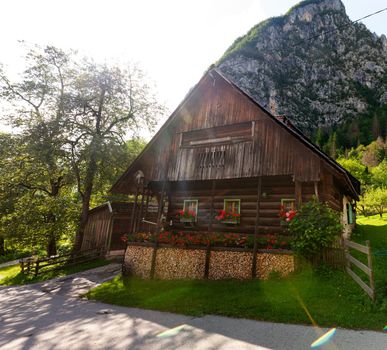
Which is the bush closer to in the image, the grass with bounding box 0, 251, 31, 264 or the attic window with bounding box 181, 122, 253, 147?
the attic window with bounding box 181, 122, 253, 147

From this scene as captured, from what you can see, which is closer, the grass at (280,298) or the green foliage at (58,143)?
the grass at (280,298)

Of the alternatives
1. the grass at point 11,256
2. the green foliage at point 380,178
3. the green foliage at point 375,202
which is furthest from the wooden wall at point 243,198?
the green foliage at point 380,178

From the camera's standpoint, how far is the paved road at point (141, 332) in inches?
217

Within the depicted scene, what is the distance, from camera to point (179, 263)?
482 inches

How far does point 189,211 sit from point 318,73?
13304 cm

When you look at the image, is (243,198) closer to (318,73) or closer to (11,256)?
(11,256)

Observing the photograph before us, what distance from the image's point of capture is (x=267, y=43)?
133250 mm

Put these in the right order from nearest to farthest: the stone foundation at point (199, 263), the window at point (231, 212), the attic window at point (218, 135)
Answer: the stone foundation at point (199, 263), the attic window at point (218, 135), the window at point (231, 212)

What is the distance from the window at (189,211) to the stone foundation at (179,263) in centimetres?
230

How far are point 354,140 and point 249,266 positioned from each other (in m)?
123

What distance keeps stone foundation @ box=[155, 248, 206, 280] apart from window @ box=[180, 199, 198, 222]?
2301 millimetres

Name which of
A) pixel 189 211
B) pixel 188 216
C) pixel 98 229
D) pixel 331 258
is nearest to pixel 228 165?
pixel 189 211

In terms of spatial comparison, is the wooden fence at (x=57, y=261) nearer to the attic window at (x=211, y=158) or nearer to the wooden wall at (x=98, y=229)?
the wooden wall at (x=98, y=229)

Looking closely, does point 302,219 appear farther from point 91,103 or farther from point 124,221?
point 91,103
